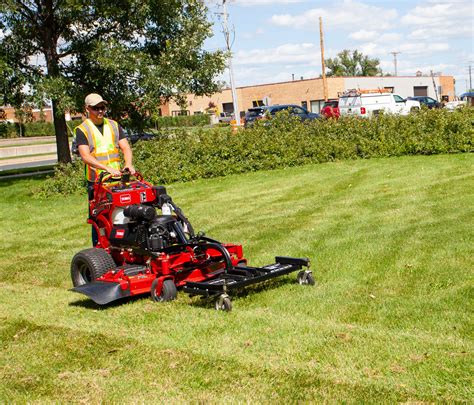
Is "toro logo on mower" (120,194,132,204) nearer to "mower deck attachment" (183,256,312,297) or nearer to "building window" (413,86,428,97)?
"mower deck attachment" (183,256,312,297)

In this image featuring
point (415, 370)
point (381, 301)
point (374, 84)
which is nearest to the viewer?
point (415, 370)

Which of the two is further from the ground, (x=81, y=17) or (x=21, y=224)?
(x=81, y=17)

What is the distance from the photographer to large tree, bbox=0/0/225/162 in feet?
66.0

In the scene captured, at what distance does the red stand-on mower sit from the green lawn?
0.21 meters

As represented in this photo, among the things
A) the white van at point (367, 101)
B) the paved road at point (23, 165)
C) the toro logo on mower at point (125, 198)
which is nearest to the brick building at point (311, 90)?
the white van at point (367, 101)

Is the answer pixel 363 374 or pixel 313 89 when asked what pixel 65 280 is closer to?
pixel 363 374

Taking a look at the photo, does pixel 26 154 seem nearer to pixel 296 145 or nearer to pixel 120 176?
pixel 296 145

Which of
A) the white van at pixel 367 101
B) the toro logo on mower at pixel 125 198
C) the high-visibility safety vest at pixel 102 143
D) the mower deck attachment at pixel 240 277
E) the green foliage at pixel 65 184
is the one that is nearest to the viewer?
the mower deck attachment at pixel 240 277

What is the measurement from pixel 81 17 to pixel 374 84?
2224 inches

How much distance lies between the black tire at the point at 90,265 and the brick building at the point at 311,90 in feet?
177

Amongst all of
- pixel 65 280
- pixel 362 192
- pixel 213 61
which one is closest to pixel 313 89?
pixel 213 61

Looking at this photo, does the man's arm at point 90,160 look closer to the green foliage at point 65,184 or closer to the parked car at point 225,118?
the green foliage at point 65,184

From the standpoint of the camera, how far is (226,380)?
5.23m

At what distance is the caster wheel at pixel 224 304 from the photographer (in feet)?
22.6
